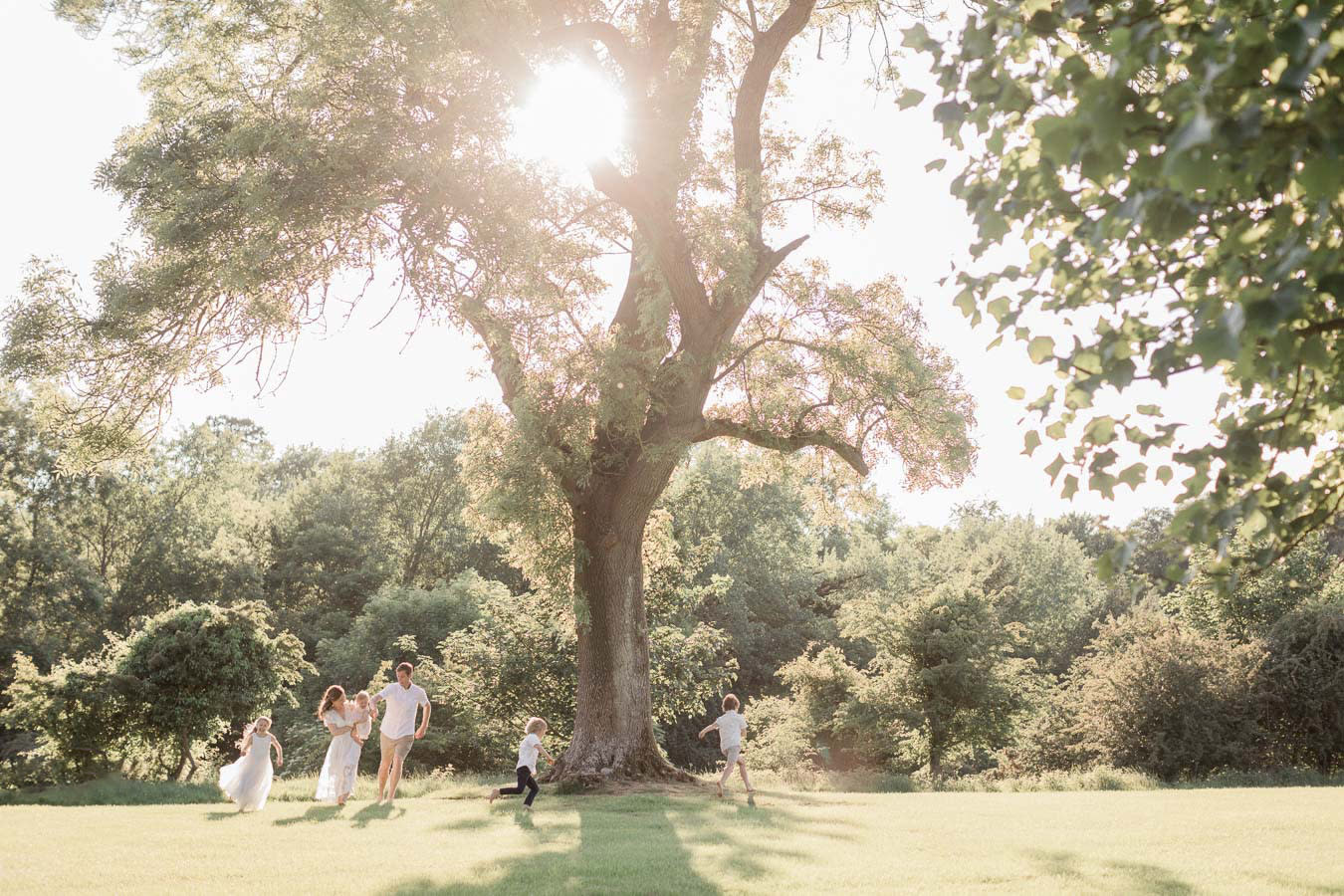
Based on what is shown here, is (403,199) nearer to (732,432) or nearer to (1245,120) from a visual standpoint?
(732,432)

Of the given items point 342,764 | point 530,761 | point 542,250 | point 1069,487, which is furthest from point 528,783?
point 1069,487

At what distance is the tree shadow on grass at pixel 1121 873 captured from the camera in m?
7.31

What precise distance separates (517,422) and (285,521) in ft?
119

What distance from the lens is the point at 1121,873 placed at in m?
7.99

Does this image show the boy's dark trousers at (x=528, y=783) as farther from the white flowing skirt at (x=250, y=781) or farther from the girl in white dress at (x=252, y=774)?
the white flowing skirt at (x=250, y=781)

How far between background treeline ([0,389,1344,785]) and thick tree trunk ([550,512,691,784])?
838 millimetres

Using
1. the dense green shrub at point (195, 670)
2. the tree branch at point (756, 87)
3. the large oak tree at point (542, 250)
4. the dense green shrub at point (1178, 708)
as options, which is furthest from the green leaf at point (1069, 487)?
the dense green shrub at point (1178, 708)

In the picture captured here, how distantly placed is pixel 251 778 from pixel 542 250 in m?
8.77

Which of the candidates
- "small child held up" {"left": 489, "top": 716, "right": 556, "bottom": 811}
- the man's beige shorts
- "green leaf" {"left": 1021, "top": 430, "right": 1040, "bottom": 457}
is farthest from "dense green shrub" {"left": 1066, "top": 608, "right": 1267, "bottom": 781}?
"green leaf" {"left": 1021, "top": 430, "right": 1040, "bottom": 457}

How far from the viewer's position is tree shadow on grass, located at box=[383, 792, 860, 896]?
23.2 feet

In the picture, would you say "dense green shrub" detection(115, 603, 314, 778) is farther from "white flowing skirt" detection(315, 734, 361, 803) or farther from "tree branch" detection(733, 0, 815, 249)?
"tree branch" detection(733, 0, 815, 249)

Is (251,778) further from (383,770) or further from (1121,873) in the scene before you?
(1121,873)

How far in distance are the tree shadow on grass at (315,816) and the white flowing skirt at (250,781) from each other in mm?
931

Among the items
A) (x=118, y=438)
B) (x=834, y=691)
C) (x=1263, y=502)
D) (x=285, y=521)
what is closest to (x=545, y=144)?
(x=118, y=438)
